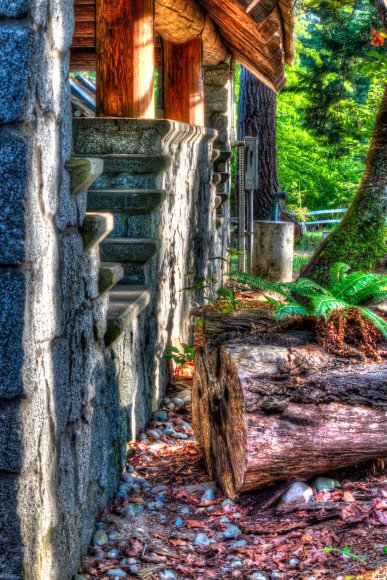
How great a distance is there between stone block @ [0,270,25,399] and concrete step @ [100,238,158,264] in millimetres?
2444

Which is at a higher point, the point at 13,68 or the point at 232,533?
the point at 13,68

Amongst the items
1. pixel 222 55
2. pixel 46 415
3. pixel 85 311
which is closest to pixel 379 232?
pixel 85 311

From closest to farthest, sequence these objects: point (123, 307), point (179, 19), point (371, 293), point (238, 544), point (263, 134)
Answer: point (238, 544) → point (123, 307) → point (371, 293) → point (179, 19) → point (263, 134)

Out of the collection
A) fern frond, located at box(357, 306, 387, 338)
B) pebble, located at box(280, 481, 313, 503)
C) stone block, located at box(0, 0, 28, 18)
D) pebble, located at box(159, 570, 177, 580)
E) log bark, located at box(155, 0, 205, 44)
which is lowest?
pebble, located at box(159, 570, 177, 580)

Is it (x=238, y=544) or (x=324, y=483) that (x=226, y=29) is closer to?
(x=324, y=483)

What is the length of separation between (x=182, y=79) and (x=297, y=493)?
16.0ft

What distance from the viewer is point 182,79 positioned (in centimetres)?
750

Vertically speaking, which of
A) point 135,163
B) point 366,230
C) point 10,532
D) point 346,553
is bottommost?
point 346,553

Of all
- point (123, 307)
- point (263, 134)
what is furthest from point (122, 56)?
point (263, 134)

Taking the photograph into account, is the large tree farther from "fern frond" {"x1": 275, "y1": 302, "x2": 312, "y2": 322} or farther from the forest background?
the forest background

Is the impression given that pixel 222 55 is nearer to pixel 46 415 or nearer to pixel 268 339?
pixel 268 339

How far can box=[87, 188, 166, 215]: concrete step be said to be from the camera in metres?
4.94

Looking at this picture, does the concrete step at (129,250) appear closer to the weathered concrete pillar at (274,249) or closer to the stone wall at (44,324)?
the stone wall at (44,324)

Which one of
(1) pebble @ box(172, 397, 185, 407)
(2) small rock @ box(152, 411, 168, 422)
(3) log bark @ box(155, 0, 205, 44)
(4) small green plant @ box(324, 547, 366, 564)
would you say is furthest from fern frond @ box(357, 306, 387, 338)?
(3) log bark @ box(155, 0, 205, 44)
